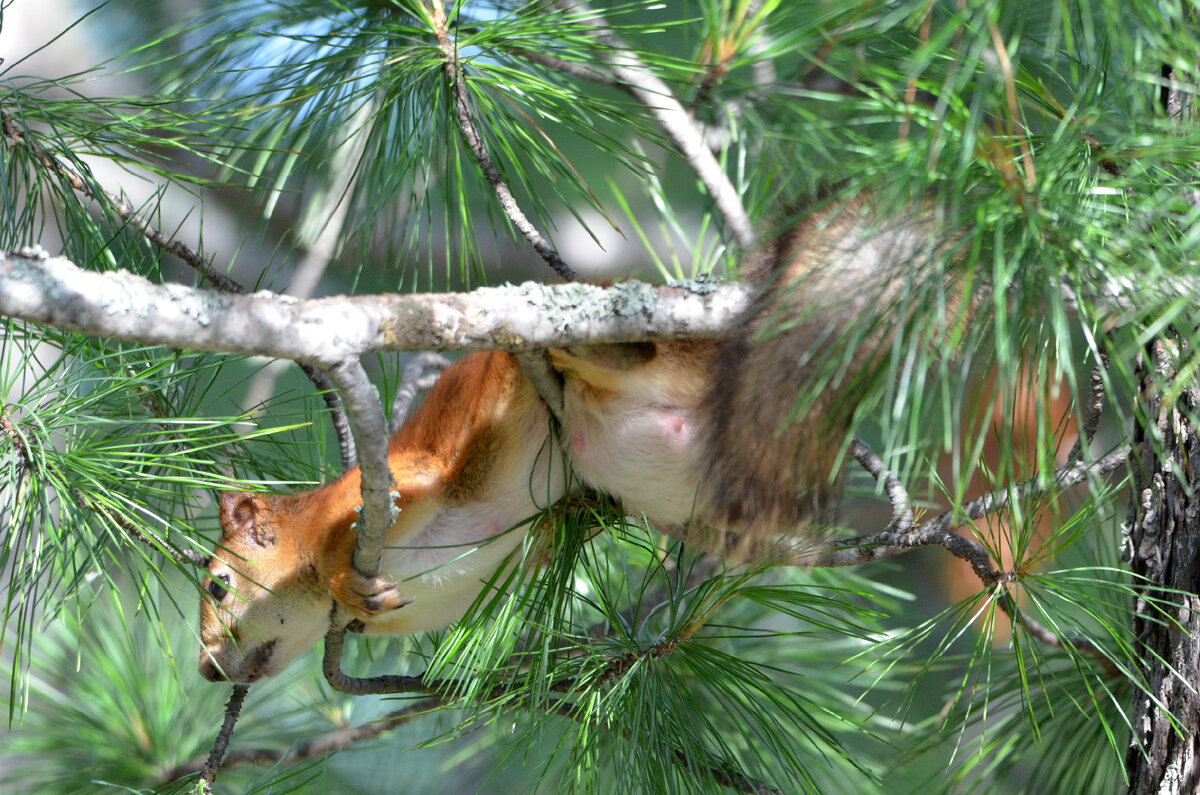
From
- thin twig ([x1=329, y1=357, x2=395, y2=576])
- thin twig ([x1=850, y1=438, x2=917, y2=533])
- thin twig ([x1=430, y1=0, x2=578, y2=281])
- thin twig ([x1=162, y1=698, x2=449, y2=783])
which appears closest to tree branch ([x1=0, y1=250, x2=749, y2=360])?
thin twig ([x1=329, y1=357, x2=395, y2=576])

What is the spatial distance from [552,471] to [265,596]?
40 centimetres

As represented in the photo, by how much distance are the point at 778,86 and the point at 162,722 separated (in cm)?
125

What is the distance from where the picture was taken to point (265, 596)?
1147 mm

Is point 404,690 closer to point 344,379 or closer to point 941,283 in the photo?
point 344,379

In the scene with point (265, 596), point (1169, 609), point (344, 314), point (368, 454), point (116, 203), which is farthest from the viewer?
point (265, 596)

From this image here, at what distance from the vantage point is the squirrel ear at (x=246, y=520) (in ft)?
3.80

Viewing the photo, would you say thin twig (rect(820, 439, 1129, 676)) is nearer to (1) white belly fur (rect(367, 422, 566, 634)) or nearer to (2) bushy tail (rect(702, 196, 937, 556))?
(2) bushy tail (rect(702, 196, 937, 556))

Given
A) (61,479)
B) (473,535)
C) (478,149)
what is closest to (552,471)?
(473,535)

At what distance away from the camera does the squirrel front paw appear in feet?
3.23

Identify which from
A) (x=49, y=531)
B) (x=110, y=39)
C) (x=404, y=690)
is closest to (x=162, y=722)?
(x=404, y=690)

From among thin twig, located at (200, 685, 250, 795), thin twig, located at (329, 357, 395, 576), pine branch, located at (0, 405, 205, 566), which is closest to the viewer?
thin twig, located at (329, 357, 395, 576)

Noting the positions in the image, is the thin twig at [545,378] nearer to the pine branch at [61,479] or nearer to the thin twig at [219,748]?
the pine branch at [61,479]

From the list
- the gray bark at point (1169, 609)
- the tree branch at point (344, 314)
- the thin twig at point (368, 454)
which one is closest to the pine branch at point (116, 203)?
the thin twig at point (368, 454)

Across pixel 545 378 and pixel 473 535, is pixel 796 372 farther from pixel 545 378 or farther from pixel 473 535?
pixel 473 535
